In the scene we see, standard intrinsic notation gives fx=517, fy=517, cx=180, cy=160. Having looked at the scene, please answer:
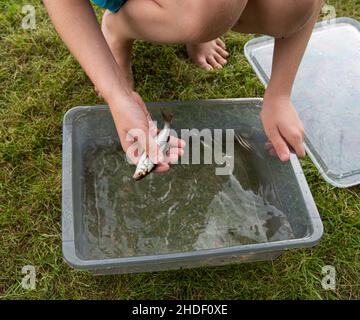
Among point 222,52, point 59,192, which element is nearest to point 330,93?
point 222,52

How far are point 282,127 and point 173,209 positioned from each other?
0.37m

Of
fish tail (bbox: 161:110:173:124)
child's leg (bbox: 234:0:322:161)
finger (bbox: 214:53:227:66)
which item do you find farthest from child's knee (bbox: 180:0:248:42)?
finger (bbox: 214:53:227:66)

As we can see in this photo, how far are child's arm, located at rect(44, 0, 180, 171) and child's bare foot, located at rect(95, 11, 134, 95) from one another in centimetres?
26

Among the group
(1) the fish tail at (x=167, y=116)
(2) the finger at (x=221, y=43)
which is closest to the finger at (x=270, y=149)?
(1) the fish tail at (x=167, y=116)

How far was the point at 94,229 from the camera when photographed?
1348 mm

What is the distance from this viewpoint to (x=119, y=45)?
1.54m

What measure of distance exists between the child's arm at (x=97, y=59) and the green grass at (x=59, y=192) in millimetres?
363

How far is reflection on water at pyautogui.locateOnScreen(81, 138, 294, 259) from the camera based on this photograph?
4.43ft

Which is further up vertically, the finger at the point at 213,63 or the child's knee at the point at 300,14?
the child's knee at the point at 300,14

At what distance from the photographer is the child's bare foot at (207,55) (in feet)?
5.70

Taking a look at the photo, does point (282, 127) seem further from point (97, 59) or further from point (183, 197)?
point (97, 59)

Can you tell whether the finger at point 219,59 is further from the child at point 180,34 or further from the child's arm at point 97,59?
the child's arm at point 97,59

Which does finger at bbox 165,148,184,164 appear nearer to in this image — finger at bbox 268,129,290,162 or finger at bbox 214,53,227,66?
finger at bbox 268,129,290,162
